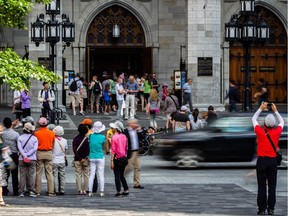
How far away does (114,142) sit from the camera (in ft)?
66.1

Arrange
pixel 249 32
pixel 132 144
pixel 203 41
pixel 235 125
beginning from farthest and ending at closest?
pixel 203 41
pixel 249 32
pixel 235 125
pixel 132 144

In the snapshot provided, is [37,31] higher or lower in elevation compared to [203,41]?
higher

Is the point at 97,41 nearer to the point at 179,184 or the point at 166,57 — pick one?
the point at 166,57

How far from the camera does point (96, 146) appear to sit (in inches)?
786

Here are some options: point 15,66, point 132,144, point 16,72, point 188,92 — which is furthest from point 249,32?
point 16,72

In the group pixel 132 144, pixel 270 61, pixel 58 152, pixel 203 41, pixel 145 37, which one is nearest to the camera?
pixel 58 152

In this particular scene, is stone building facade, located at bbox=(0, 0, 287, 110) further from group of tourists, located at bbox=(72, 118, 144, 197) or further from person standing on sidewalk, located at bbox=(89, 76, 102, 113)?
group of tourists, located at bbox=(72, 118, 144, 197)

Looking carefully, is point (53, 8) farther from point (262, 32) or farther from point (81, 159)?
point (81, 159)

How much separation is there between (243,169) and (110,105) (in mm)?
16827

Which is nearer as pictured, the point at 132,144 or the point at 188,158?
the point at 132,144

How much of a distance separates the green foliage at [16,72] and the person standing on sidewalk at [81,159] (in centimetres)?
149

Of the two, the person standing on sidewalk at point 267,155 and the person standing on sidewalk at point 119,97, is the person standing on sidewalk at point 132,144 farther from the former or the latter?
the person standing on sidewalk at point 119,97

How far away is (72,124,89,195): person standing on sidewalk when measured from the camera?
799 inches

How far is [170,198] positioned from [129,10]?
86.3 feet
